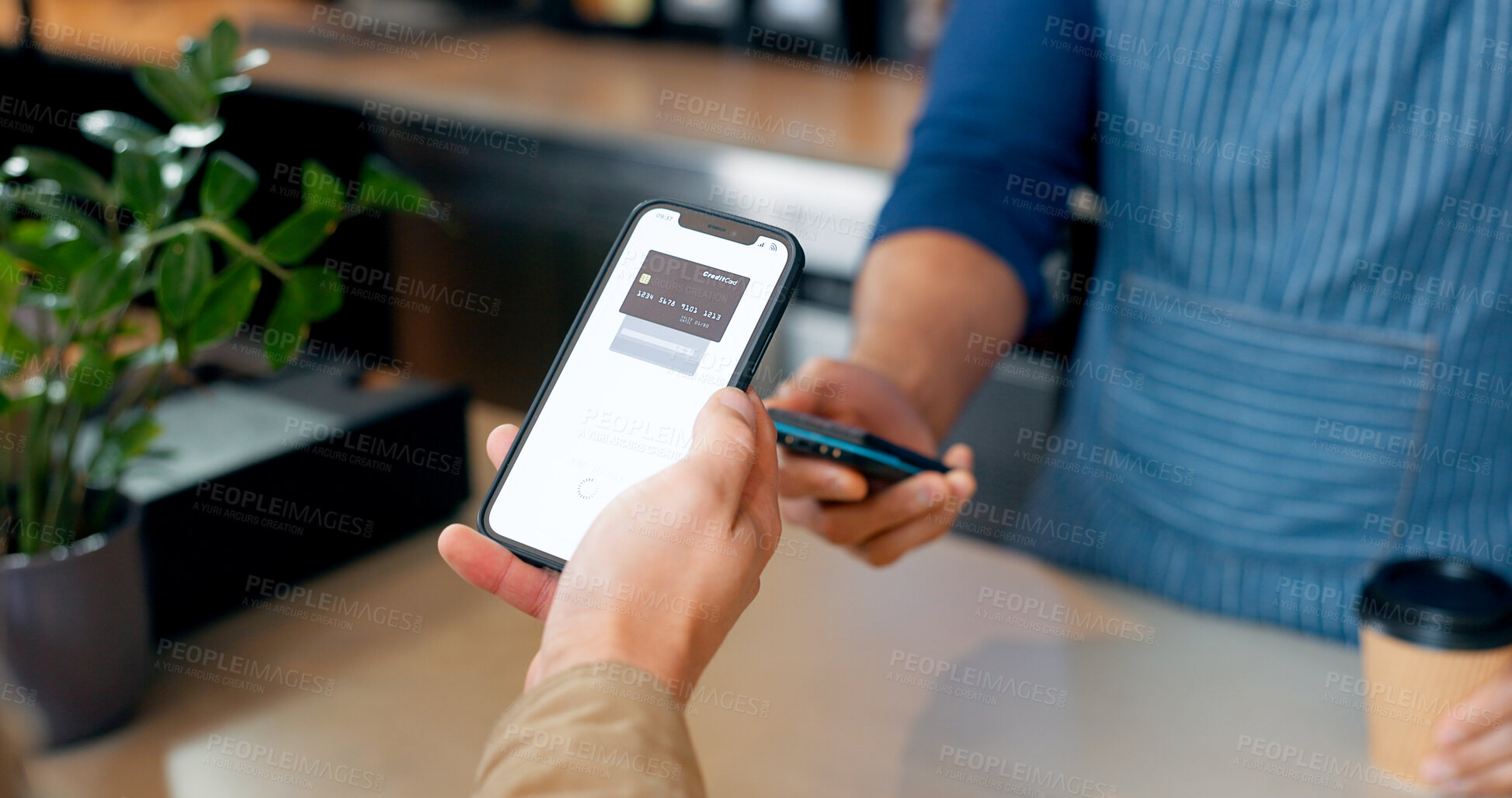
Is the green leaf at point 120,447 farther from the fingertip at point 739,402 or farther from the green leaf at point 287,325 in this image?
the fingertip at point 739,402

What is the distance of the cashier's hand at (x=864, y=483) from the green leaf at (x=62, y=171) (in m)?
0.48

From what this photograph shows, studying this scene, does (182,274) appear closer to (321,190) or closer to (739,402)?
(321,190)

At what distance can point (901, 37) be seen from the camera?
2342 millimetres

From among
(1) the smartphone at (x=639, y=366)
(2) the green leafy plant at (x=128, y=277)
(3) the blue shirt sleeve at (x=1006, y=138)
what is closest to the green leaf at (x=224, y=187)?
(2) the green leafy plant at (x=128, y=277)

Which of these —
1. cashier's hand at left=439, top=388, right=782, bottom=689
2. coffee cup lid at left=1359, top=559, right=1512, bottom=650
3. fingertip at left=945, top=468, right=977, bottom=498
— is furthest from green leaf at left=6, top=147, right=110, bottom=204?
coffee cup lid at left=1359, top=559, right=1512, bottom=650

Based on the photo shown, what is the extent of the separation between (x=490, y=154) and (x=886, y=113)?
0.76 metres

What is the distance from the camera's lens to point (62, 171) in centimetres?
72

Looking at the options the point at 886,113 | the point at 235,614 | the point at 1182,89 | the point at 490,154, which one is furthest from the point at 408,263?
the point at 1182,89

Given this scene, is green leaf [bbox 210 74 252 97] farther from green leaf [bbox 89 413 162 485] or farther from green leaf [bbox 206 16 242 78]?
green leaf [bbox 89 413 162 485]

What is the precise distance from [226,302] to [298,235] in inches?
2.5

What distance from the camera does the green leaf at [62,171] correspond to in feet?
2.33

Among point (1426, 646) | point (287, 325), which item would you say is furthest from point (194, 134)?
point (1426, 646)

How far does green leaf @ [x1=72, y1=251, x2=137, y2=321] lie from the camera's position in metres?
0.66

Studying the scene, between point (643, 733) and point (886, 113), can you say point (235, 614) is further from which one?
point (886, 113)
